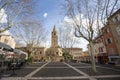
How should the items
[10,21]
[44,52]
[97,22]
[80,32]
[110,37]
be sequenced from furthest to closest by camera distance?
[44,52] < [110,37] < [80,32] < [97,22] < [10,21]

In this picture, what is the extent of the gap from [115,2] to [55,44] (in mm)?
80236

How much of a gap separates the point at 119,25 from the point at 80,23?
16.2 m

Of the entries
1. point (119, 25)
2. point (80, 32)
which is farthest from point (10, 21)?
point (119, 25)

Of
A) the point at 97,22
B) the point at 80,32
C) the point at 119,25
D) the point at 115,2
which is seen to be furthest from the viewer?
the point at 119,25

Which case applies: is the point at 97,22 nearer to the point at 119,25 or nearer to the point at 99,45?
the point at 119,25

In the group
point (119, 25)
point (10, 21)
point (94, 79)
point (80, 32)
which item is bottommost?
point (94, 79)

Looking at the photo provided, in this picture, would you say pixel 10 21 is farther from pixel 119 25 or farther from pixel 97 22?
pixel 119 25

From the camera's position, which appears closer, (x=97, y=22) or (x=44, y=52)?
(x=97, y=22)

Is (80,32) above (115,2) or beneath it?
beneath

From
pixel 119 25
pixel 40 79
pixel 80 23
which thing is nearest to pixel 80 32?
pixel 80 23

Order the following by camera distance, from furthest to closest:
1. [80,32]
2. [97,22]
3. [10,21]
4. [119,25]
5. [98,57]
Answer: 1. [98,57]
2. [119,25]
3. [80,32]
4. [97,22]
5. [10,21]

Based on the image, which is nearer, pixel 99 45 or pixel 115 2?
pixel 115 2

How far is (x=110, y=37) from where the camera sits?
34.6 metres

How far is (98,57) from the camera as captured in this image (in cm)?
4525
